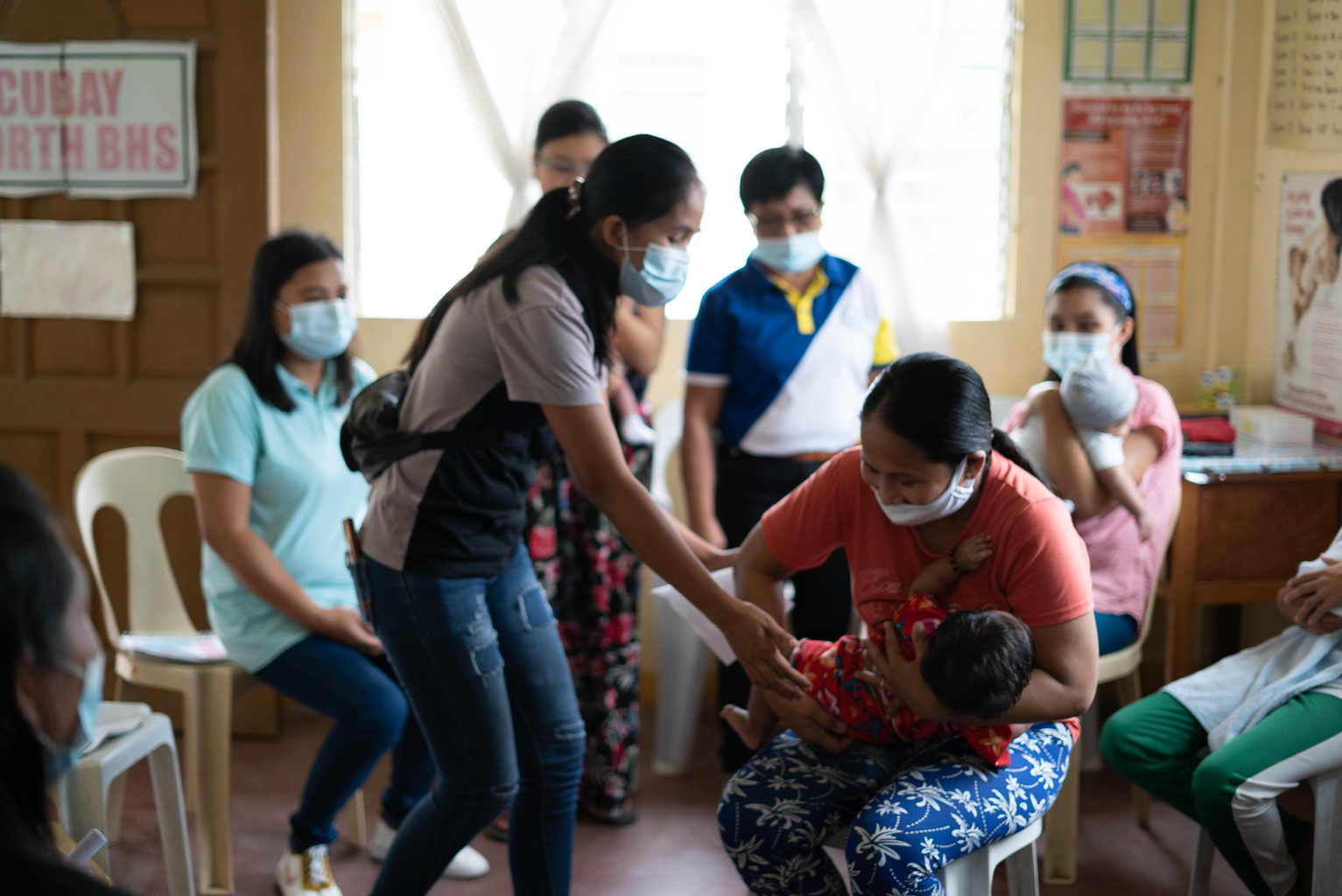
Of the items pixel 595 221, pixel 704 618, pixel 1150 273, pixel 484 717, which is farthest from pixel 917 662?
pixel 1150 273

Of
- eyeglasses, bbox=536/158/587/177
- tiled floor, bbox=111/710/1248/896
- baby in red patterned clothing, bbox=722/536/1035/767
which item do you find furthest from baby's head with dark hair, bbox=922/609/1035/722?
eyeglasses, bbox=536/158/587/177

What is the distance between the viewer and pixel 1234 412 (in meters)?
3.11

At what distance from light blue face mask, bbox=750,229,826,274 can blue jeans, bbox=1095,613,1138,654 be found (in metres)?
1.00

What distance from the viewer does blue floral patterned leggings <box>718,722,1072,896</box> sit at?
5.06 feet

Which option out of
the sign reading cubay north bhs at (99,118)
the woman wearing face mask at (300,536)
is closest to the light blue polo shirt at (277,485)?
the woman wearing face mask at (300,536)

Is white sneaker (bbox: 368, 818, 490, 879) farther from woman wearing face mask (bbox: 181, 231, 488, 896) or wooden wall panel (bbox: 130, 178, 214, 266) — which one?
wooden wall panel (bbox: 130, 178, 214, 266)

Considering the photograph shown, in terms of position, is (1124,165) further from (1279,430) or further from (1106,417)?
(1106,417)

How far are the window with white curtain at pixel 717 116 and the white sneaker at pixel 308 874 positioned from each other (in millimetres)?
1665

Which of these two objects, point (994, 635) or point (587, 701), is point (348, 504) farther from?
point (994, 635)

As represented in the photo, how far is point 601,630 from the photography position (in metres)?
2.72

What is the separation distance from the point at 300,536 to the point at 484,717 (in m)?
0.92

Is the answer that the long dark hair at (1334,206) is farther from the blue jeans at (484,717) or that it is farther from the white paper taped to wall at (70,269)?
the white paper taped to wall at (70,269)

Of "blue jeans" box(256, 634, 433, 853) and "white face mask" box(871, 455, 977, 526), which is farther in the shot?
"blue jeans" box(256, 634, 433, 853)

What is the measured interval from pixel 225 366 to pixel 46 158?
1168 millimetres
